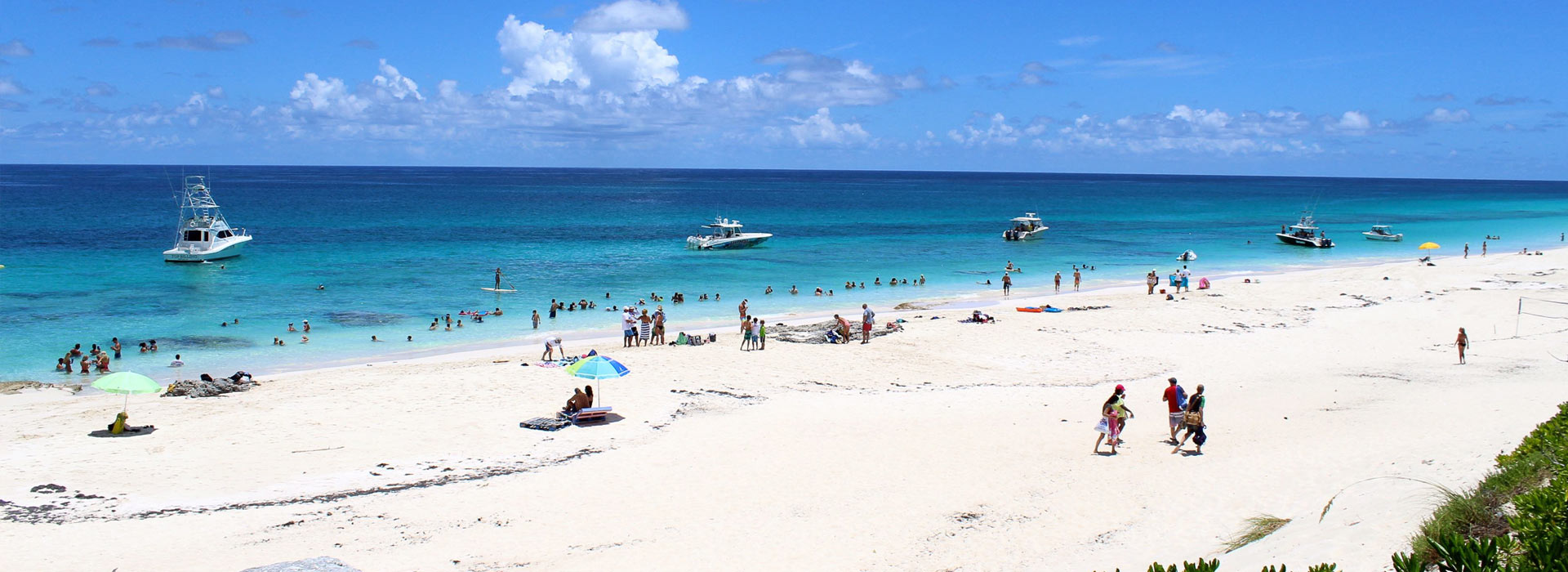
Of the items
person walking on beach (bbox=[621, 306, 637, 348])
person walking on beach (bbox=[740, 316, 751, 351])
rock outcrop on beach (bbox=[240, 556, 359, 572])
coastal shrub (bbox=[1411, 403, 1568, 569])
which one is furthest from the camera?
person walking on beach (bbox=[621, 306, 637, 348])

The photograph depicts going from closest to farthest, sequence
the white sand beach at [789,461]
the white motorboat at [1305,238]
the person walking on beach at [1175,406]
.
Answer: the white sand beach at [789,461]
the person walking on beach at [1175,406]
the white motorboat at [1305,238]

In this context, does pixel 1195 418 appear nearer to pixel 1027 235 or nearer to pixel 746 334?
pixel 746 334

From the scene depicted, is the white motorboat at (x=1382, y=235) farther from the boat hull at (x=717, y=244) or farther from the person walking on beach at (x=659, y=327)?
the person walking on beach at (x=659, y=327)

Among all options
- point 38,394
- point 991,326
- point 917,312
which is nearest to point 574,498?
point 38,394

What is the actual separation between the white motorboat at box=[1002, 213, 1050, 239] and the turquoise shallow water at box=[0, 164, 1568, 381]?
173 cm

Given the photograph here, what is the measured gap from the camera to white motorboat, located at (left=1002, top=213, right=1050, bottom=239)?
66.6m

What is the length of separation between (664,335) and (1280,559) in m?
22.1

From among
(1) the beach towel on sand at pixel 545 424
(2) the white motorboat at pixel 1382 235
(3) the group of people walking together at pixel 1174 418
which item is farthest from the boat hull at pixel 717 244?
(2) the white motorboat at pixel 1382 235

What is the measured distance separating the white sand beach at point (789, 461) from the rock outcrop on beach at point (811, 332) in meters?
1.29

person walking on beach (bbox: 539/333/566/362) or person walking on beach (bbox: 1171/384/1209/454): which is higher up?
person walking on beach (bbox: 1171/384/1209/454)

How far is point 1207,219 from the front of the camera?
301 feet

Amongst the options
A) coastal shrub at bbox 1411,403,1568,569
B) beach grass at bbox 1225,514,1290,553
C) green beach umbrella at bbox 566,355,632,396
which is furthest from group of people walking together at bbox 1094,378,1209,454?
green beach umbrella at bbox 566,355,632,396

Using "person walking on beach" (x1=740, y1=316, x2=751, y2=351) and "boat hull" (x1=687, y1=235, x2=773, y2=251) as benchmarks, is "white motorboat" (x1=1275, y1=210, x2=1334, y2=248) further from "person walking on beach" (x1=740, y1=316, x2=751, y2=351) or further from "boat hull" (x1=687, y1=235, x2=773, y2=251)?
"person walking on beach" (x1=740, y1=316, x2=751, y2=351)

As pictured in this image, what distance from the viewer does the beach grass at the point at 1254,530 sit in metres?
9.70
